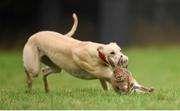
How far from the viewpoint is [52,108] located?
9242 mm

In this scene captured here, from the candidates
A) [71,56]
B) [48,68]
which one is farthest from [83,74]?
[48,68]

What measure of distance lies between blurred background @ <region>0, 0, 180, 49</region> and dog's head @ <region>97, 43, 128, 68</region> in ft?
54.3

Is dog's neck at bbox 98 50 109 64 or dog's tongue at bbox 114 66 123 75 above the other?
dog's neck at bbox 98 50 109 64

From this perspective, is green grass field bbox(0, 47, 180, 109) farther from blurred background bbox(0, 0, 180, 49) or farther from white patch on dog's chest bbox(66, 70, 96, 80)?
blurred background bbox(0, 0, 180, 49)

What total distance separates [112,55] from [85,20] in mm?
18165

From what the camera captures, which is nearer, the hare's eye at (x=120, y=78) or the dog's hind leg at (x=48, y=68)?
the hare's eye at (x=120, y=78)

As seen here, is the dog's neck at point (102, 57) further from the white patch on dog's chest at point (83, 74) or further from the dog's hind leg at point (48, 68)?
the dog's hind leg at point (48, 68)

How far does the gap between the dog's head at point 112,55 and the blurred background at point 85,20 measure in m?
16.6

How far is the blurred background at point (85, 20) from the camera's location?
27391 millimetres

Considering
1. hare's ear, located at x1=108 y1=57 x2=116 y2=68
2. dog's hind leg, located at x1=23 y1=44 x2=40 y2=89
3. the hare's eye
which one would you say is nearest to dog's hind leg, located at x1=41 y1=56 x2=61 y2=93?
dog's hind leg, located at x1=23 y1=44 x2=40 y2=89

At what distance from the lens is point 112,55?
10.2 metres

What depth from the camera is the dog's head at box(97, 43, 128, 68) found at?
1012 centimetres

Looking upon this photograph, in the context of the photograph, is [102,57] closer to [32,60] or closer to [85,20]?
[32,60]

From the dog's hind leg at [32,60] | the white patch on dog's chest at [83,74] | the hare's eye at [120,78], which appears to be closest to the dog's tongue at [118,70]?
the hare's eye at [120,78]
